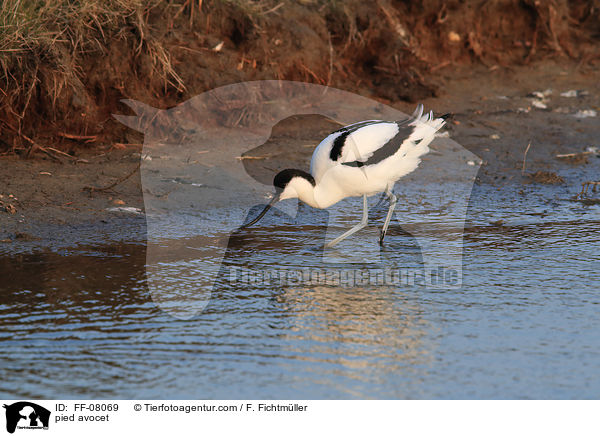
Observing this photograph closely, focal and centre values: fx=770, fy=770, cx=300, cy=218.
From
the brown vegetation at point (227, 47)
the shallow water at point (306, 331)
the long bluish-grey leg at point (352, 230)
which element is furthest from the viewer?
the brown vegetation at point (227, 47)

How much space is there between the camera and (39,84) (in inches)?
228

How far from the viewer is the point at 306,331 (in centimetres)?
352

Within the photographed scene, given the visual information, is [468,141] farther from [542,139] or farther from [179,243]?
[179,243]

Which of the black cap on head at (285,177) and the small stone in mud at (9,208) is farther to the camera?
the small stone in mud at (9,208)

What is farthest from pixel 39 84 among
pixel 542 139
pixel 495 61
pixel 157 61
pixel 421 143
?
pixel 495 61

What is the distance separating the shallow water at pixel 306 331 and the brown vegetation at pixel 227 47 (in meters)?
1.78

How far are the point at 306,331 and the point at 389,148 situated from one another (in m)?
1.78

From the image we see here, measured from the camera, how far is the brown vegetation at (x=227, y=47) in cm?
581
